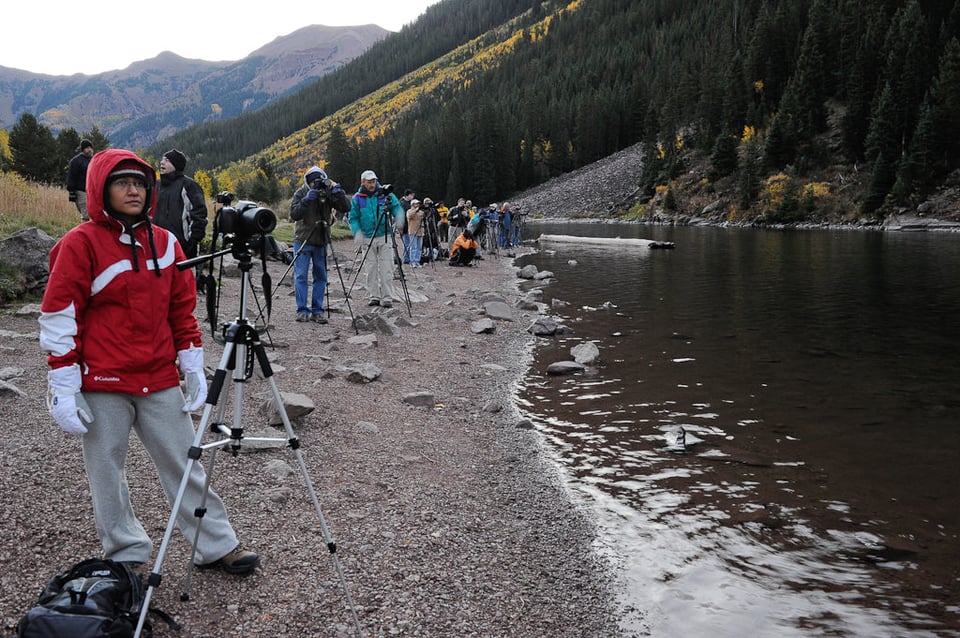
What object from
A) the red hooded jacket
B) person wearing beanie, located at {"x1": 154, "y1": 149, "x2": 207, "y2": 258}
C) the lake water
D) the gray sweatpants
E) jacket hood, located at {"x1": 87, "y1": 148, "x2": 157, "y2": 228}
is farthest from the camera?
person wearing beanie, located at {"x1": 154, "y1": 149, "x2": 207, "y2": 258}

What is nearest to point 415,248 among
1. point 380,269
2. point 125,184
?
point 380,269

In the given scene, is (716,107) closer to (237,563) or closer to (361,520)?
(361,520)

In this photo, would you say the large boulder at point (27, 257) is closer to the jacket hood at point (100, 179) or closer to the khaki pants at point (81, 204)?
the khaki pants at point (81, 204)

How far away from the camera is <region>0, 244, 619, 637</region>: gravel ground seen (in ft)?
12.3

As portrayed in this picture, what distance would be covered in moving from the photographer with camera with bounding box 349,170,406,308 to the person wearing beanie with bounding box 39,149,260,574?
8.87 meters

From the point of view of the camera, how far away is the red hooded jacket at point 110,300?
315cm

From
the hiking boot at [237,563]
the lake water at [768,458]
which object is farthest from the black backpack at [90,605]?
the lake water at [768,458]

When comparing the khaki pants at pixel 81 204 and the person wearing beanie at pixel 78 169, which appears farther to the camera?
the khaki pants at pixel 81 204

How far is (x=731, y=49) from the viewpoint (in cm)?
8706

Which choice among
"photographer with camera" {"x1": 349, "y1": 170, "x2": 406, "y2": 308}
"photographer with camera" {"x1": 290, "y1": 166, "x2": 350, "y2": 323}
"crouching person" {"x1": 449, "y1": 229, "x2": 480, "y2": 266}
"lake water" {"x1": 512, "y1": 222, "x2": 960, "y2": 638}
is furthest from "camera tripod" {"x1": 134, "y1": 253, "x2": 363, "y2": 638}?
"crouching person" {"x1": 449, "y1": 229, "x2": 480, "y2": 266}

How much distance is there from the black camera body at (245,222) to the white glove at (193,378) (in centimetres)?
76

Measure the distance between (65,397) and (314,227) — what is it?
336 inches

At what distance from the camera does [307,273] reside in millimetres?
12133

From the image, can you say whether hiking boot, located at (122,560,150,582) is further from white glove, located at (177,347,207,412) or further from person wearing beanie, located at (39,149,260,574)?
white glove, located at (177,347,207,412)
